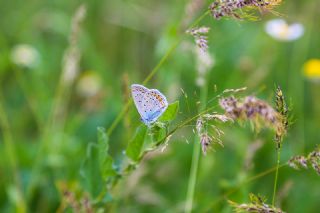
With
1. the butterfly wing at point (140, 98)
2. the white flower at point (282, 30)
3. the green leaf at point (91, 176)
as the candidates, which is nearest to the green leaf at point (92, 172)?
the green leaf at point (91, 176)

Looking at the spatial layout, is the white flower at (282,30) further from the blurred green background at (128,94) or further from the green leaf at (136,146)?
the green leaf at (136,146)

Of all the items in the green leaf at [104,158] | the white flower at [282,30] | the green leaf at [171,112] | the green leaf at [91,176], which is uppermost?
the green leaf at [171,112]

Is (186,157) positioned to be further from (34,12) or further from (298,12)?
(34,12)

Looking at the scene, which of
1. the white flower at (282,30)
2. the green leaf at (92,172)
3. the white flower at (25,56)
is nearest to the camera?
the green leaf at (92,172)

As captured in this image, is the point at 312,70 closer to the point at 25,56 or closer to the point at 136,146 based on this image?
the point at 25,56

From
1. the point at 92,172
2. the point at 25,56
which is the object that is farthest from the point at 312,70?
the point at 92,172

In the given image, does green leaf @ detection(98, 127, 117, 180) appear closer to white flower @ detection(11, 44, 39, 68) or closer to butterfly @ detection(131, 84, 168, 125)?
butterfly @ detection(131, 84, 168, 125)

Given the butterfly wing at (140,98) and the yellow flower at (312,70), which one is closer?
the butterfly wing at (140,98)
